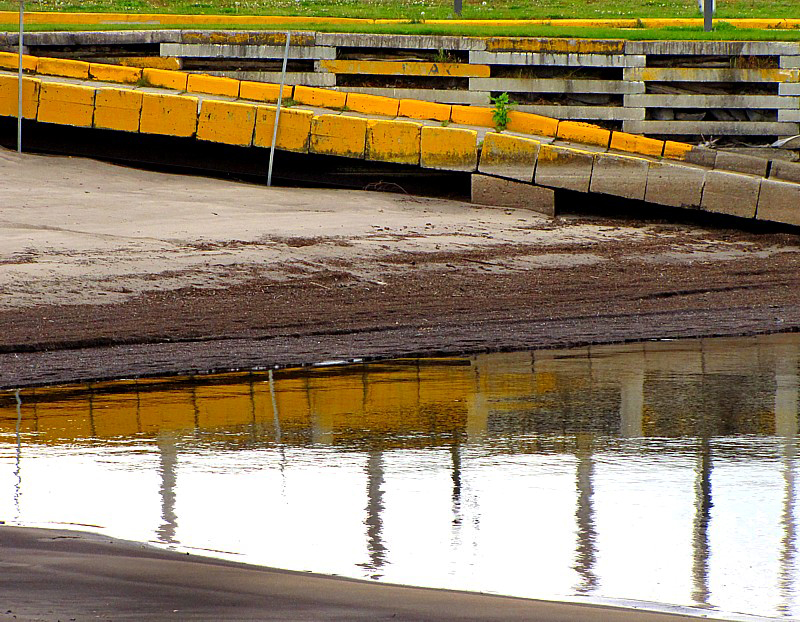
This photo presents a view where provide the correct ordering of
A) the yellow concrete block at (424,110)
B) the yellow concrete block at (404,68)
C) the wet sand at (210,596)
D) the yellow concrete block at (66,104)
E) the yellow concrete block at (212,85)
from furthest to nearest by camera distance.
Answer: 1. the yellow concrete block at (404,68)
2. the yellow concrete block at (212,85)
3. the yellow concrete block at (424,110)
4. the yellow concrete block at (66,104)
5. the wet sand at (210,596)

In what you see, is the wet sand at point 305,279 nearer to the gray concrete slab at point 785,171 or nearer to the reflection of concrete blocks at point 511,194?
the reflection of concrete blocks at point 511,194

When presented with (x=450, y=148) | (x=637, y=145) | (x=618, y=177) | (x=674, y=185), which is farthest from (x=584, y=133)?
(x=450, y=148)

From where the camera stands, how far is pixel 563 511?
507 centimetres

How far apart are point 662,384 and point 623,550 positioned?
3621 millimetres

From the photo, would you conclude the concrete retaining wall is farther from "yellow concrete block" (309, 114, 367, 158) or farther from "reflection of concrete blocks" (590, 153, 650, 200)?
"reflection of concrete blocks" (590, 153, 650, 200)

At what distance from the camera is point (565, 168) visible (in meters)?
15.4

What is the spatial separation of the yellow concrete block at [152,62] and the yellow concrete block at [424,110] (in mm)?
3430

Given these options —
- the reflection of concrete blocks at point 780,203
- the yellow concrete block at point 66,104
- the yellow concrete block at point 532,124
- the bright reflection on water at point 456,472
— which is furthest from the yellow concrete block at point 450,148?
the bright reflection on water at point 456,472

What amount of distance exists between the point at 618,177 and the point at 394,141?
9.73 feet

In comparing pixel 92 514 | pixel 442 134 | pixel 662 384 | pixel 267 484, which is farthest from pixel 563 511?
pixel 442 134

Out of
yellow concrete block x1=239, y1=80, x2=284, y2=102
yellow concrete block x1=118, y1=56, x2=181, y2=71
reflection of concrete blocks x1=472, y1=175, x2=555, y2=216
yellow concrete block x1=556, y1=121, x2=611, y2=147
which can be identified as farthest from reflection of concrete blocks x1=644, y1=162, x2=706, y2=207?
yellow concrete block x1=118, y1=56, x2=181, y2=71

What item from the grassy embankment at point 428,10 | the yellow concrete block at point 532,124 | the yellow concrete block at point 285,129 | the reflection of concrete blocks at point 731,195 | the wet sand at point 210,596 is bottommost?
the wet sand at point 210,596

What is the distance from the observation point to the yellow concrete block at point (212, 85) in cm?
1650

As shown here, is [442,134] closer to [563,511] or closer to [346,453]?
[346,453]
